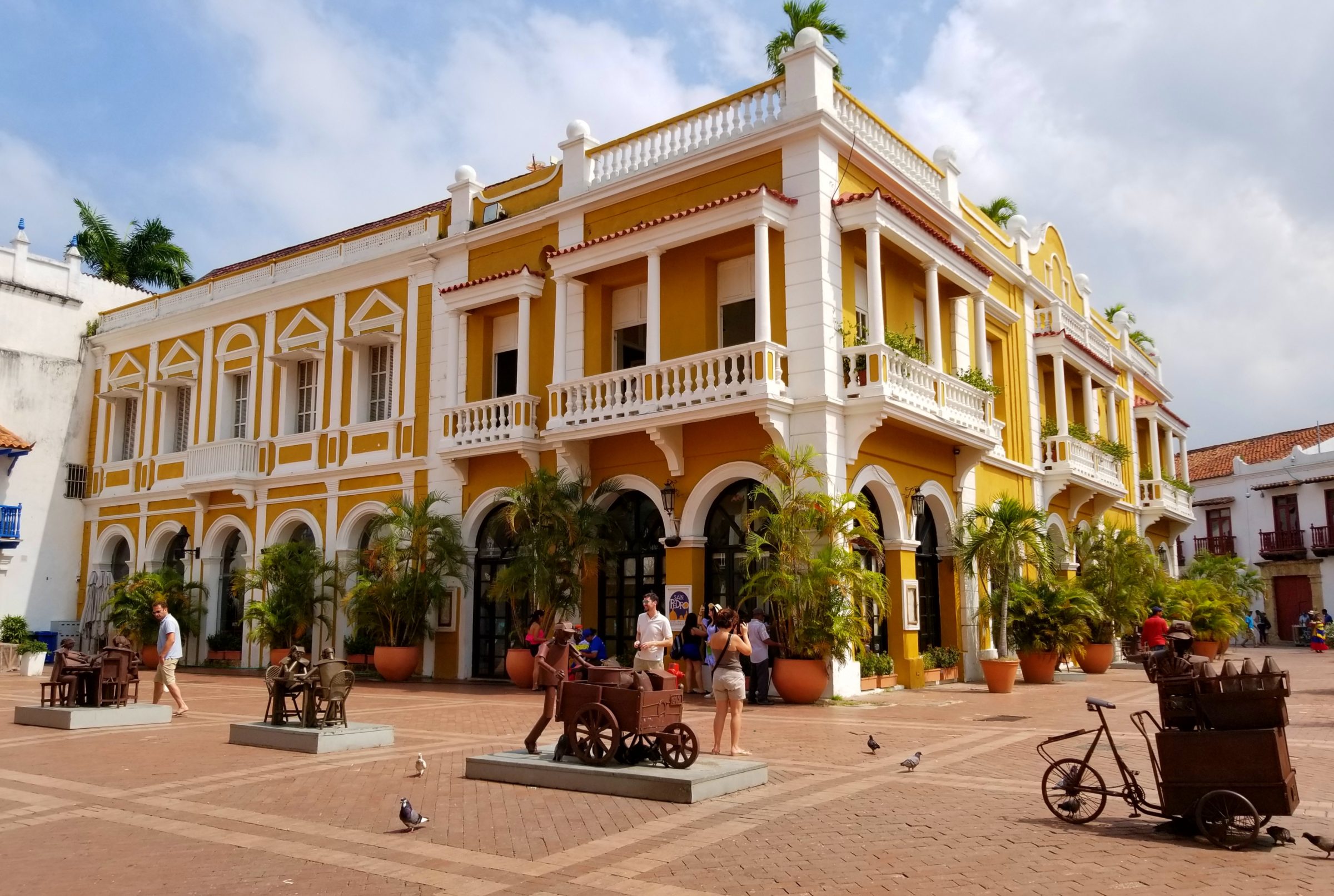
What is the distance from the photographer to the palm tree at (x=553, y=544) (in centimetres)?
1784

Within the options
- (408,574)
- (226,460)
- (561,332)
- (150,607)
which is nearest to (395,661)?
(408,574)

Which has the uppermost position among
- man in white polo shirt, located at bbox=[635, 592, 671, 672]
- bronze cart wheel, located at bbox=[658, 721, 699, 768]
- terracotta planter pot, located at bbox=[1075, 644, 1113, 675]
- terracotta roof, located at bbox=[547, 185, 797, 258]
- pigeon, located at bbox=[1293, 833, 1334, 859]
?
terracotta roof, located at bbox=[547, 185, 797, 258]

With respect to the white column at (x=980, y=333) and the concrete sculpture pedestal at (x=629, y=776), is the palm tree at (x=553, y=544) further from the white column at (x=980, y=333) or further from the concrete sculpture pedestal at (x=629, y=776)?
the concrete sculpture pedestal at (x=629, y=776)

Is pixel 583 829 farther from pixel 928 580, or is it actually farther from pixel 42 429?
pixel 42 429

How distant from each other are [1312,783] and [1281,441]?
46.9 metres

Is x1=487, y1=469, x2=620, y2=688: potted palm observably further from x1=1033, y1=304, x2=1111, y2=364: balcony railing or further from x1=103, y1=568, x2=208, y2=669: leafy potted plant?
x1=1033, y1=304, x2=1111, y2=364: balcony railing

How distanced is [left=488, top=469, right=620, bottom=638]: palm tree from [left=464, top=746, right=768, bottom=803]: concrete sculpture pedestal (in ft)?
28.5

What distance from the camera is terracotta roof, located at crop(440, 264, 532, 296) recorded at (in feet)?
65.1

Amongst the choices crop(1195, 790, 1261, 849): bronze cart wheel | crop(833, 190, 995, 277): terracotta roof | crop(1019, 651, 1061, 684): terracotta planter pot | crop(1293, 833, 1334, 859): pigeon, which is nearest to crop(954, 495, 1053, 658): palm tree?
crop(1019, 651, 1061, 684): terracotta planter pot

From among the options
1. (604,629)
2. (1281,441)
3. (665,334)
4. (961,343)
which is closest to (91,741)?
(604,629)

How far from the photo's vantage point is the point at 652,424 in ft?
55.2

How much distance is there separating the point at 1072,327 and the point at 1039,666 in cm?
1078

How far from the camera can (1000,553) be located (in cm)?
1817

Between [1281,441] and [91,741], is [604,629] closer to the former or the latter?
[91,741]
